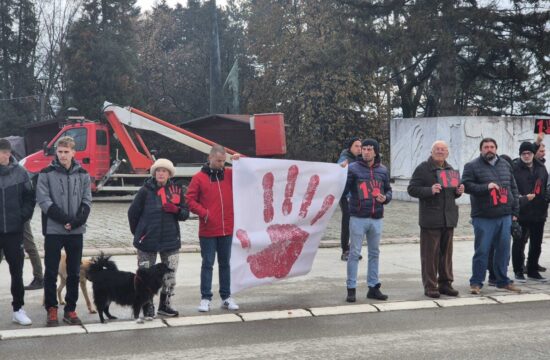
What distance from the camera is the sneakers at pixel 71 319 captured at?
23.8 feet

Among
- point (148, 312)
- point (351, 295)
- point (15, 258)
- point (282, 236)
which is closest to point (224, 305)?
point (148, 312)

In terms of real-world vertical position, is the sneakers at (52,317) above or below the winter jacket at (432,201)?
below

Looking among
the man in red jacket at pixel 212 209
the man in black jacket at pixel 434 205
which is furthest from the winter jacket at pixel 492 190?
the man in red jacket at pixel 212 209

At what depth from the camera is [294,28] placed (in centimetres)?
4106

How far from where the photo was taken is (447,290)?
8.95 metres

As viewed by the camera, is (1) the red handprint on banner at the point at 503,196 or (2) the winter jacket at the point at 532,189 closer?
(1) the red handprint on banner at the point at 503,196

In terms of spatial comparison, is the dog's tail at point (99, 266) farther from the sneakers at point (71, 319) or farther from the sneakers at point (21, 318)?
the sneakers at point (21, 318)

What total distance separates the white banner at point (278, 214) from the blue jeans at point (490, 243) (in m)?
1.84

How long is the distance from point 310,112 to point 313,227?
28399mm

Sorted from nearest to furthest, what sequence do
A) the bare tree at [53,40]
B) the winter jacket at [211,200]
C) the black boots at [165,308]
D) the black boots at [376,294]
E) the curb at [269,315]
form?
the curb at [269,315] < the black boots at [165,308] < the winter jacket at [211,200] < the black boots at [376,294] < the bare tree at [53,40]

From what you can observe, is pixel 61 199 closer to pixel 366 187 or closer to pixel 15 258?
pixel 15 258

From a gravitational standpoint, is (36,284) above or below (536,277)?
above

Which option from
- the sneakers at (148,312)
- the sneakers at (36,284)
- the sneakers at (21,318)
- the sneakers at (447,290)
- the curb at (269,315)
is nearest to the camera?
the curb at (269,315)

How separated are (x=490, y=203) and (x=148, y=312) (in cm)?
431
